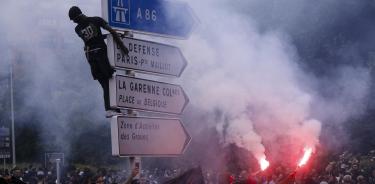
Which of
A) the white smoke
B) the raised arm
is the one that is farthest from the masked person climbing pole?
the white smoke

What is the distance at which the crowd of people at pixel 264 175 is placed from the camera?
19.1 feet

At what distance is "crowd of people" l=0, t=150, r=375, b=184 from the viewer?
19.1 ft

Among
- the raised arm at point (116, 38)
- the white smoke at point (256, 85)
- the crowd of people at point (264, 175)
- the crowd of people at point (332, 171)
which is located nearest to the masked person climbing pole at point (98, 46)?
the raised arm at point (116, 38)

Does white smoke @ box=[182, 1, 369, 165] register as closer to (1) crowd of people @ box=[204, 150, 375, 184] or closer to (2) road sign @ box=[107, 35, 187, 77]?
(1) crowd of people @ box=[204, 150, 375, 184]

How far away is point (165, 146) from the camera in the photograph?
5.23 m

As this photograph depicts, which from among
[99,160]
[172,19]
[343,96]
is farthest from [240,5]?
[99,160]

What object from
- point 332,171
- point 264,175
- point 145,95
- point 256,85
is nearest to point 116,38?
point 145,95

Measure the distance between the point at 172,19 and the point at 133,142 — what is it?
1.24 meters

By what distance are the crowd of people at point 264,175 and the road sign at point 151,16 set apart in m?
1.22

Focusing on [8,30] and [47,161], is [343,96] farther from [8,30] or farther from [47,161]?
[47,161]

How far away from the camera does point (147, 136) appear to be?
16.7 feet

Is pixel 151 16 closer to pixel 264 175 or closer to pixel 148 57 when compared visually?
pixel 148 57

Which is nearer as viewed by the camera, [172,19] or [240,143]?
[172,19]

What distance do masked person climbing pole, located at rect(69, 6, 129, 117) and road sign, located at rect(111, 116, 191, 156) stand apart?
0.53 ft
